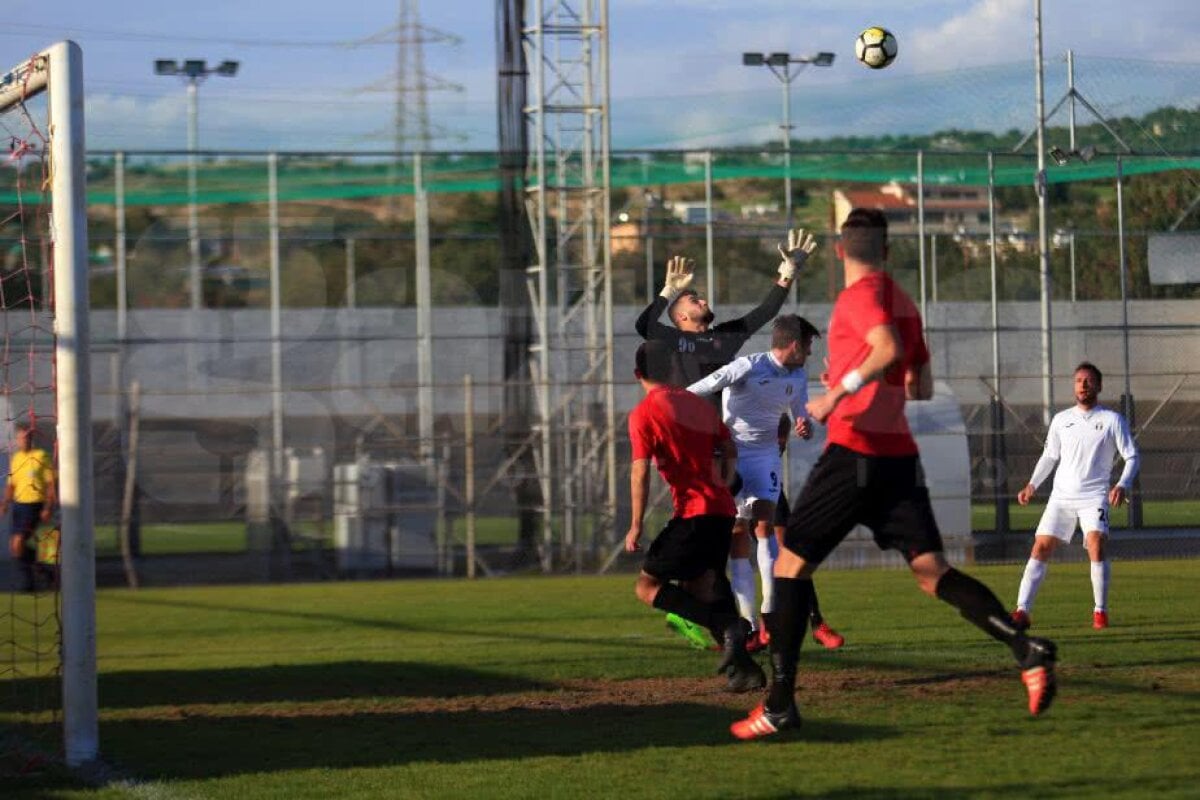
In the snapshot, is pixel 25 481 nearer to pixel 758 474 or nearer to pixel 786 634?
pixel 758 474

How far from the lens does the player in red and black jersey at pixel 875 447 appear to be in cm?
656

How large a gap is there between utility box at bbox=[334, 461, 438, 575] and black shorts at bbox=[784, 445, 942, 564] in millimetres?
15124

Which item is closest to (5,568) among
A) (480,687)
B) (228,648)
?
(228,648)

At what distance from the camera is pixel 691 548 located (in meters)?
8.47

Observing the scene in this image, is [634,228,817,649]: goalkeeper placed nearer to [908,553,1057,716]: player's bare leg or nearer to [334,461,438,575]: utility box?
[908,553,1057,716]: player's bare leg

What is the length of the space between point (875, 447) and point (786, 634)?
0.92m

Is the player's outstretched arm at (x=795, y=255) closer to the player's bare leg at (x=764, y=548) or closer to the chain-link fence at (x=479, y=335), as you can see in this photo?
the player's bare leg at (x=764, y=548)

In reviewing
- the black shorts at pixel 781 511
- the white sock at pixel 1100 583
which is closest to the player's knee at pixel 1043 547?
the white sock at pixel 1100 583

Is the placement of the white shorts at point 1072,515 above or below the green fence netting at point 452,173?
below

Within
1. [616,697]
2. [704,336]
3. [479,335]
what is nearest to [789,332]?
[704,336]

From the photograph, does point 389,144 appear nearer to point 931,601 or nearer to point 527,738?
point 931,601

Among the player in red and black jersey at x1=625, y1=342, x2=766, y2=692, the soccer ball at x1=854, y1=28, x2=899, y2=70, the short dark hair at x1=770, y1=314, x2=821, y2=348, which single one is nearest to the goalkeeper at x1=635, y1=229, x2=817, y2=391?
the short dark hair at x1=770, y1=314, x2=821, y2=348

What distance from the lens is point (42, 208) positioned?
1007cm

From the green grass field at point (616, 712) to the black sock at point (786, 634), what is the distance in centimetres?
30
